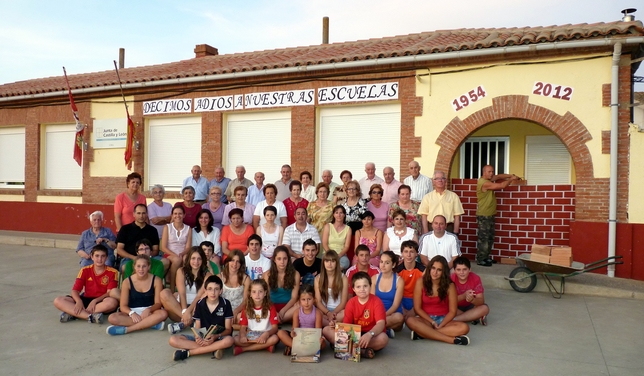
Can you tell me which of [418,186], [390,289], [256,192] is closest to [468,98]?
[418,186]

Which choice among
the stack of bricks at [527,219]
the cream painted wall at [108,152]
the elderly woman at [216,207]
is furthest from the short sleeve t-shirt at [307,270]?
the cream painted wall at [108,152]

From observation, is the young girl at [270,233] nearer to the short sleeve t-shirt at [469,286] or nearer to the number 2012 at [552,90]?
the short sleeve t-shirt at [469,286]

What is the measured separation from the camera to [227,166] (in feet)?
40.0

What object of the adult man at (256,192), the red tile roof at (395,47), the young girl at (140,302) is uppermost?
the red tile roof at (395,47)

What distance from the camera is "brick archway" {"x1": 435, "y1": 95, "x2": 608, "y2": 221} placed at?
8508mm

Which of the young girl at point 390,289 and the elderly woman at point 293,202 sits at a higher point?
the elderly woman at point 293,202

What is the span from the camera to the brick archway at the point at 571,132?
851 centimetres

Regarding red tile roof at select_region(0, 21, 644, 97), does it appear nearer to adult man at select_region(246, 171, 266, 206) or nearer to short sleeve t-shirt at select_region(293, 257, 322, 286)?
adult man at select_region(246, 171, 266, 206)

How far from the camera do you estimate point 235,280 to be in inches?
239

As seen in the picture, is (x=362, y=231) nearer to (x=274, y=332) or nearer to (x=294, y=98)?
(x=274, y=332)

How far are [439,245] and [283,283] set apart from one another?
7.30 feet

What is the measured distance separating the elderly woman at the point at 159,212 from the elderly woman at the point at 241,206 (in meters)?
0.99

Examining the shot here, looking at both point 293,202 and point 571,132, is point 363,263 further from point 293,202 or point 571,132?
point 571,132

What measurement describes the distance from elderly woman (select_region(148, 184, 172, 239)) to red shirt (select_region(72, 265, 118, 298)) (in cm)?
163
